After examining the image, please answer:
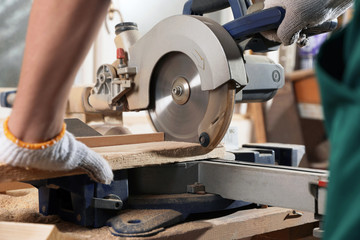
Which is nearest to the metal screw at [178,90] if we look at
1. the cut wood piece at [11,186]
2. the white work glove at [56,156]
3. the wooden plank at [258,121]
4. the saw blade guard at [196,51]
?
the saw blade guard at [196,51]

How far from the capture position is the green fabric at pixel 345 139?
0.46m

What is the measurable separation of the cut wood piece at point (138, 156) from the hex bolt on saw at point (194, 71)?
2.1 inches

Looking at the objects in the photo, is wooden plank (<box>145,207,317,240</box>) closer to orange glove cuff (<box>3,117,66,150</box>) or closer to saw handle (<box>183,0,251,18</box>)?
orange glove cuff (<box>3,117,66,150</box>)

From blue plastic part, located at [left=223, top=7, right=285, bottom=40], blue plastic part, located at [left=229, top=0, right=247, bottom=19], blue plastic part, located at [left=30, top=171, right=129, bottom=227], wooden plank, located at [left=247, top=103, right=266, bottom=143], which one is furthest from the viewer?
wooden plank, located at [left=247, top=103, right=266, bottom=143]

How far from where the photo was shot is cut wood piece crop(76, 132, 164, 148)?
142cm

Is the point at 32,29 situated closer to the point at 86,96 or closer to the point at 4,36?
the point at 86,96

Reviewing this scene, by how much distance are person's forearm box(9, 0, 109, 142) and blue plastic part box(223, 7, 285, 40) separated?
708mm

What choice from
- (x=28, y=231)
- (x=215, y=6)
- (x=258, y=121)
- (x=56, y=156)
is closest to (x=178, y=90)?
(x=215, y=6)

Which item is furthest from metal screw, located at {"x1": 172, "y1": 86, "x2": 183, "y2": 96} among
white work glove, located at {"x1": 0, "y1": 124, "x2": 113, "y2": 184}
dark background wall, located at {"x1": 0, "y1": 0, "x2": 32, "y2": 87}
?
dark background wall, located at {"x1": 0, "y1": 0, "x2": 32, "y2": 87}

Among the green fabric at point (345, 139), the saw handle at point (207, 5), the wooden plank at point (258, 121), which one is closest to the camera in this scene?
the green fabric at point (345, 139)

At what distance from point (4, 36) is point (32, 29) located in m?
2.20

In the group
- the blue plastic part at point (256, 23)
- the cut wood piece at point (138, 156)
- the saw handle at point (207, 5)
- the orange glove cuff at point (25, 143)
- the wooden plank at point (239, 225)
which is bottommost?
the wooden plank at point (239, 225)

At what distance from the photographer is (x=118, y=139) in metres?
1.49

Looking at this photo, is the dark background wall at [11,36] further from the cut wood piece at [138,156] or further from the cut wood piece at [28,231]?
the cut wood piece at [28,231]
